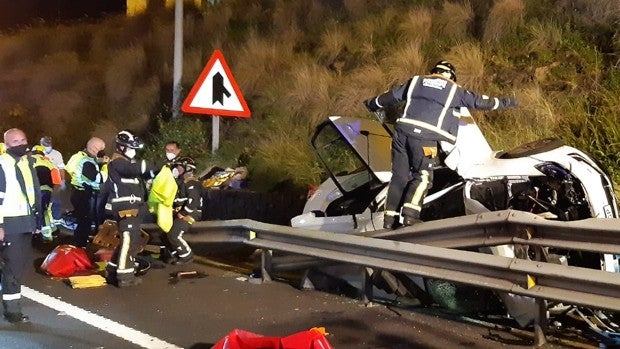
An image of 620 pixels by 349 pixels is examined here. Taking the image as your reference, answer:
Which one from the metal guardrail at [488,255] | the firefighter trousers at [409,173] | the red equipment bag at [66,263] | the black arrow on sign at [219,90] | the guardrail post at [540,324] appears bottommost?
the red equipment bag at [66,263]

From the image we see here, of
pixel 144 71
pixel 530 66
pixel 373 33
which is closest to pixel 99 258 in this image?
pixel 530 66

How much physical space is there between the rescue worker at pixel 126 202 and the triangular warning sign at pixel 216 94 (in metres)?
2.63

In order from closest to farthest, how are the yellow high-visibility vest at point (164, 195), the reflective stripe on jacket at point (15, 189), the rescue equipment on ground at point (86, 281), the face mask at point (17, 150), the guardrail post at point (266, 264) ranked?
the reflective stripe on jacket at point (15, 189) → the face mask at point (17, 150) → the guardrail post at point (266, 264) → the rescue equipment on ground at point (86, 281) → the yellow high-visibility vest at point (164, 195)

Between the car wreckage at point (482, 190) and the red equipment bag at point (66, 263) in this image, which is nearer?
the car wreckage at point (482, 190)

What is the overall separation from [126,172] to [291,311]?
256 centimetres

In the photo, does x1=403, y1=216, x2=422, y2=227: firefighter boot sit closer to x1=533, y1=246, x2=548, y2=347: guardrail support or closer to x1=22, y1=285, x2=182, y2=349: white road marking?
x1=533, y1=246, x2=548, y2=347: guardrail support

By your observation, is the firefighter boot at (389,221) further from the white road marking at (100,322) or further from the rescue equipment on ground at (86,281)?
the rescue equipment on ground at (86,281)

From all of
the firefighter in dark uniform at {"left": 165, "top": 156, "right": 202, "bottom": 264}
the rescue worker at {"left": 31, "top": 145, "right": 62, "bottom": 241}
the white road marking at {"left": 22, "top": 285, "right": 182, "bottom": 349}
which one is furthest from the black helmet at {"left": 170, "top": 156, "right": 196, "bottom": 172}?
the rescue worker at {"left": 31, "top": 145, "right": 62, "bottom": 241}

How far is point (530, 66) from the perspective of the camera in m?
11.5

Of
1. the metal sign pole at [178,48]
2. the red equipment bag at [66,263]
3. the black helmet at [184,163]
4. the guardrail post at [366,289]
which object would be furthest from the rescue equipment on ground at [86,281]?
the metal sign pole at [178,48]

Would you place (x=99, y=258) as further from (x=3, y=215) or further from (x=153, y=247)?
(x=3, y=215)

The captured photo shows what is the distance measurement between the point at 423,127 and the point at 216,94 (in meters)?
4.65

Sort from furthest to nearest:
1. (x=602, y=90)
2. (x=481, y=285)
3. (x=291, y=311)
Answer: (x=602, y=90) → (x=291, y=311) → (x=481, y=285)

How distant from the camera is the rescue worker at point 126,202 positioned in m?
8.27
